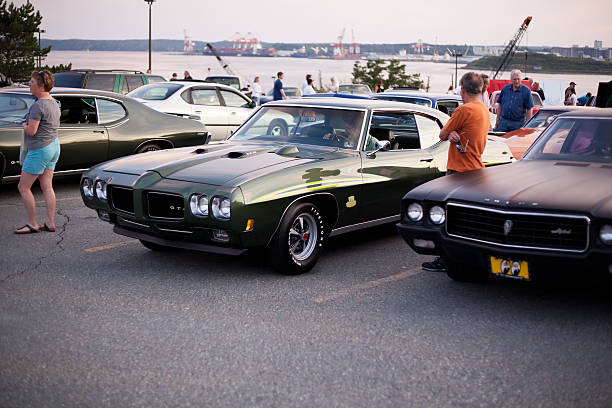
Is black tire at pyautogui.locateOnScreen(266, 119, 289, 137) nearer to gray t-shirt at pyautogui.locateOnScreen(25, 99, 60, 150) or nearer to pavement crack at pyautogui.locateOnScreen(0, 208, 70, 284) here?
gray t-shirt at pyautogui.locateOnScreen(25, 99, 60, 150)

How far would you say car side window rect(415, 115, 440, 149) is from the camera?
782 centimetres

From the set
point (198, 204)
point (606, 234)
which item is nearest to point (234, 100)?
point (198, 204)

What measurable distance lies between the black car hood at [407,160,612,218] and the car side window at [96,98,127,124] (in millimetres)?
5970

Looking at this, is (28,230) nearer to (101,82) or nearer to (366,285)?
(366,285)

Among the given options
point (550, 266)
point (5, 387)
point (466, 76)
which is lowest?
point (5, 387)

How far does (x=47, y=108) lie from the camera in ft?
24.9

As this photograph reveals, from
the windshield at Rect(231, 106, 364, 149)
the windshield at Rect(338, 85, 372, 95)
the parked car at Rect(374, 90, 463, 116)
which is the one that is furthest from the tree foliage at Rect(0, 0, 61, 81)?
the windshield at Rect(231, 106, 364, 149)

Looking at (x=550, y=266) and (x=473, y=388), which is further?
(x=550, y=266)

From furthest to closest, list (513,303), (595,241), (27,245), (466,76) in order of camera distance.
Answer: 1. (27,245)
2. (466,76)
3. (513,303)
4. (595,241)

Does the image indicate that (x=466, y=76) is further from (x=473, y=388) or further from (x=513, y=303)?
(x=473, y=388)

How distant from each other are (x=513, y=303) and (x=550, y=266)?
0.72 metres

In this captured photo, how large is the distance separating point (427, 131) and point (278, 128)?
1660mm

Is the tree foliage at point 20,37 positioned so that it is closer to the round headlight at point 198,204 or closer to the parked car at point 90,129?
the parked car at point 90,129

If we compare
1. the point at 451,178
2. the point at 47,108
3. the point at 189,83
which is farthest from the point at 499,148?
the point at 189,83
